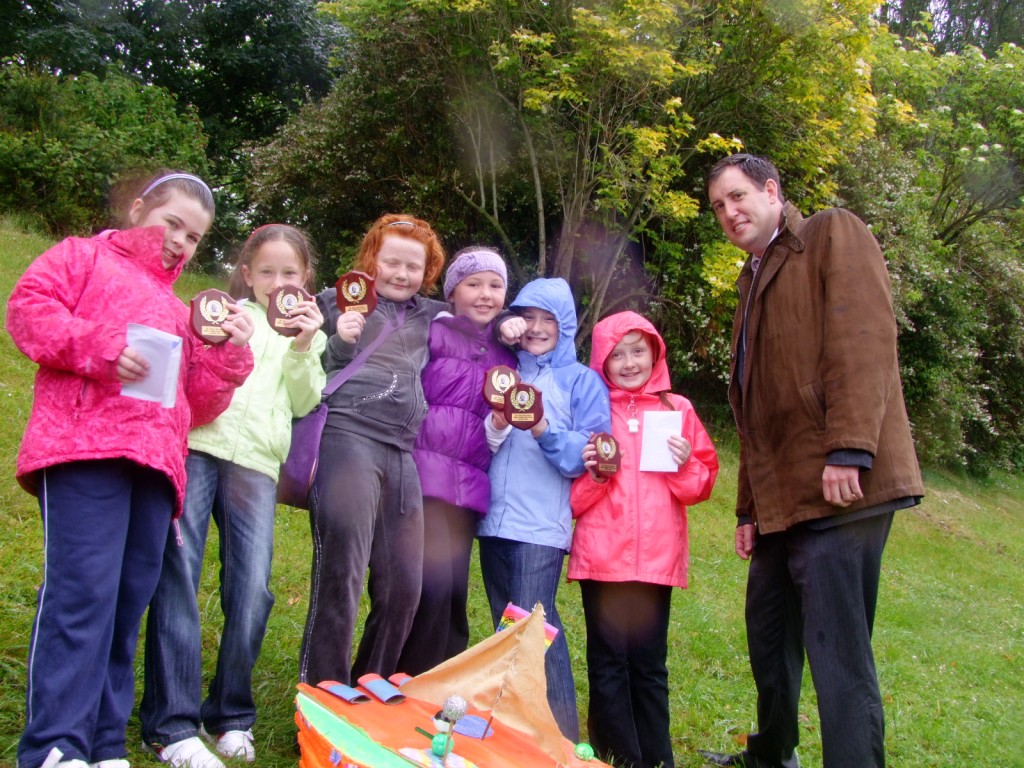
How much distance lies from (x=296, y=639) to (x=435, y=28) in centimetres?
783

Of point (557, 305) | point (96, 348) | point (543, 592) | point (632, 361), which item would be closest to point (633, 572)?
point (543, 592)

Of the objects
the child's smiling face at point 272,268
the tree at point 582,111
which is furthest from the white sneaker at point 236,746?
the tree at point 582,111

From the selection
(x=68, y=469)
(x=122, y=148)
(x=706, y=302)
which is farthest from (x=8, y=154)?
(x=68, y=469)

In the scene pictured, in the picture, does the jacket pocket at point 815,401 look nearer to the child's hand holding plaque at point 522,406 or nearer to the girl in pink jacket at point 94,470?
the child's hand holding plaque at point 522,406

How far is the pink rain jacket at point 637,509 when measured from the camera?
3.40m

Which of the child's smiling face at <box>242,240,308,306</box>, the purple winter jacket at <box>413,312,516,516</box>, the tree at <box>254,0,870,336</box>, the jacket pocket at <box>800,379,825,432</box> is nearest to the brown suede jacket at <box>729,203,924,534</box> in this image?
the jacket pocket at <box>800,379,825,432</box>

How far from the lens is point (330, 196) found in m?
11.7

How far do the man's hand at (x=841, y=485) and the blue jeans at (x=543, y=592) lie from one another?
110 cm

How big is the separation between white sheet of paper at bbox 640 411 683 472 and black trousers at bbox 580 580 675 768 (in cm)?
48

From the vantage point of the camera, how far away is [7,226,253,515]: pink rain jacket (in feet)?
7.63

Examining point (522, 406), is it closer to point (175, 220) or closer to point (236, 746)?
point (175, 220)

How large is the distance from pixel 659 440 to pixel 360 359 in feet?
4.12

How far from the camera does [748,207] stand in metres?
3.21

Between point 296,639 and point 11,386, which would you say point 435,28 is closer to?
point 11,386
